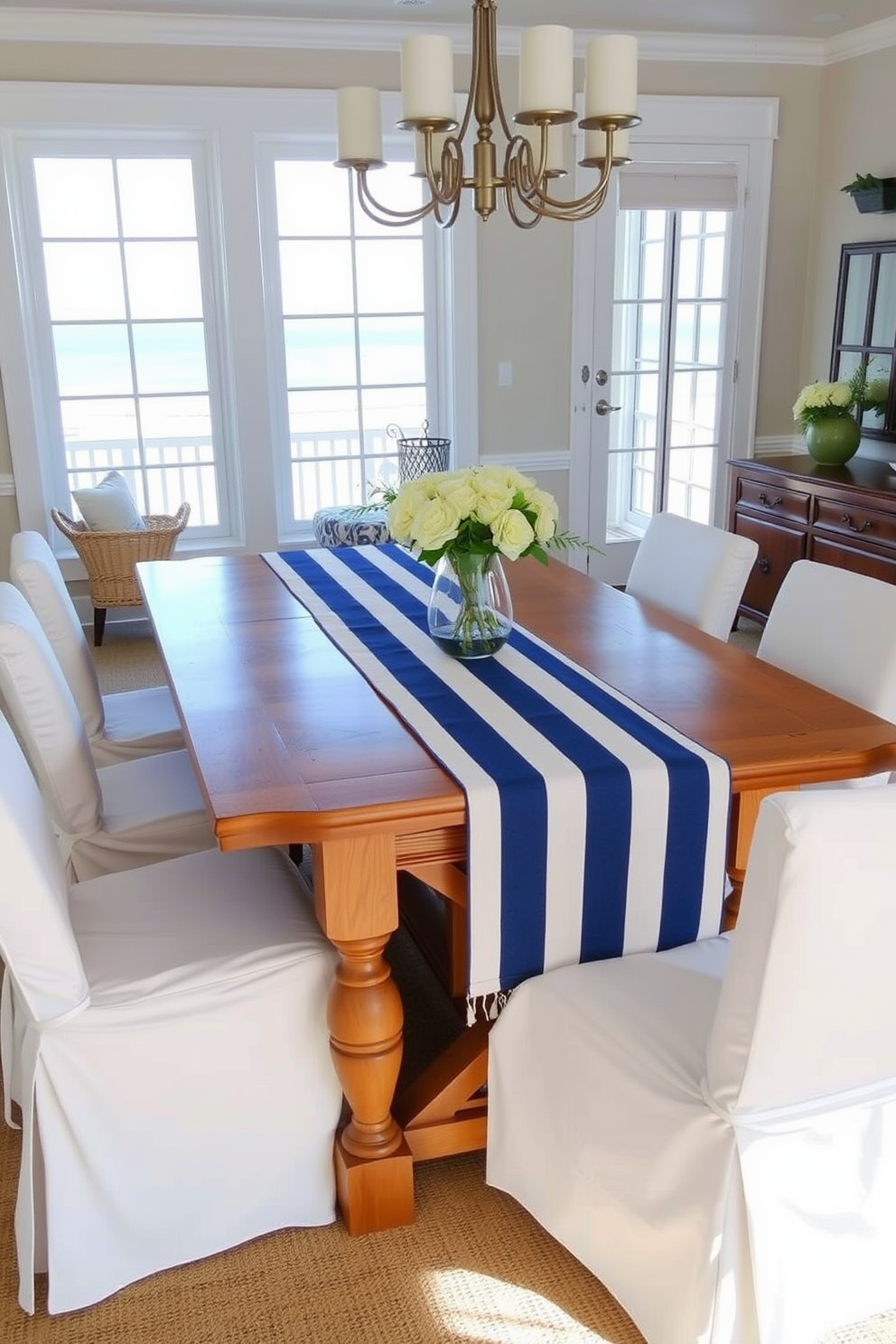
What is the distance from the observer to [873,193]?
15.7 feet

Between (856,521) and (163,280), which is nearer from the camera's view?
(856,521)

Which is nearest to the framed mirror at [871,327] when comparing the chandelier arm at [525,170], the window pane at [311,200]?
the window pane at [311,200]

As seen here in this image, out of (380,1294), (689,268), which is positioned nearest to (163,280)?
(689,268)

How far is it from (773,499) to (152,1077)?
3889 mm

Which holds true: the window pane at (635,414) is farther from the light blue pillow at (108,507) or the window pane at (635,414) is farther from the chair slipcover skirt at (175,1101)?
the chair slipcover skirt at (175,1101)

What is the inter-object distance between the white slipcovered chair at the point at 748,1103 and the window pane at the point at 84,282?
165 inches

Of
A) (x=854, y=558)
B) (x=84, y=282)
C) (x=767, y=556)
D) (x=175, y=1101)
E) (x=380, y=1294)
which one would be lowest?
(x=380, y=1294)

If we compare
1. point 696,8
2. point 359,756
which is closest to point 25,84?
point 696,8

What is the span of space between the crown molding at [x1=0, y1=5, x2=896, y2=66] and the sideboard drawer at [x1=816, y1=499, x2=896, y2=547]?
2060 mm

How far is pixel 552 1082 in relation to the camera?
169cm

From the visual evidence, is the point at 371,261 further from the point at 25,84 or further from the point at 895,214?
the point at 895,214

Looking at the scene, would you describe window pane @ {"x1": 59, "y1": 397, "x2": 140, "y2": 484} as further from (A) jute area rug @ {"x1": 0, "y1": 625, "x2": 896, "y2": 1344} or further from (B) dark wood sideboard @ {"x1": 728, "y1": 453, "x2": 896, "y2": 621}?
(A) jute area rug @ {"x1": 0, "y1": 625, "x2": 896, "y2": 1344}

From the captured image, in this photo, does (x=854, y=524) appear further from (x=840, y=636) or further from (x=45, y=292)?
(x=45, y=292)

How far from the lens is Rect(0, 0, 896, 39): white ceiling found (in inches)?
172
